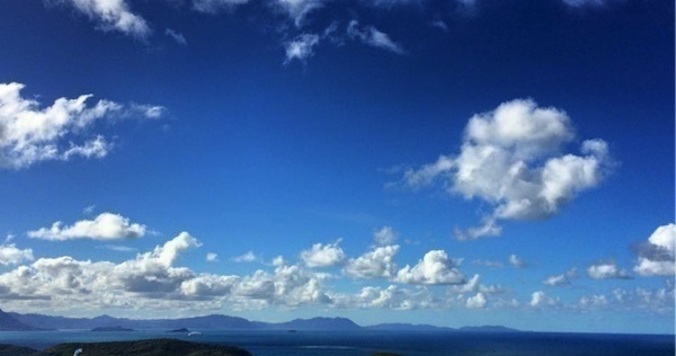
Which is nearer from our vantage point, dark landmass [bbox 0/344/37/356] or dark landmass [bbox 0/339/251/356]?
dark landmass [bbox 0/339/251/356]

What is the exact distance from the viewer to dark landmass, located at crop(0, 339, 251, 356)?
575ft

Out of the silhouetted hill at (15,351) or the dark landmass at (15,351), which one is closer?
the silhouetted hill at (15,351)

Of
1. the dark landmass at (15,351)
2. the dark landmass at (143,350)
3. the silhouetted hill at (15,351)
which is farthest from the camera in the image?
the dark landmass at (15,351)

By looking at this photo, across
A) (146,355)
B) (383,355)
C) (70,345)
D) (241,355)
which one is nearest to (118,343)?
(70,345)

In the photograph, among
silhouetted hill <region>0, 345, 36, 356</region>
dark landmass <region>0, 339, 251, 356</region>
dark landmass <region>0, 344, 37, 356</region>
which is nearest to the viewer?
dark landmass <region>0, 339, 251, 356</region>

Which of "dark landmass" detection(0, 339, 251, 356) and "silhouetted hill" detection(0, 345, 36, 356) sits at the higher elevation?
"dark landmass" detection(0, 339, 251, 356)

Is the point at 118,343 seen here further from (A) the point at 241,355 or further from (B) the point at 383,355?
(B) the point at 383,355

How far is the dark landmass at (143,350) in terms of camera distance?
175375mm

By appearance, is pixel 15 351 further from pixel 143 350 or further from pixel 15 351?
pixel 143 350

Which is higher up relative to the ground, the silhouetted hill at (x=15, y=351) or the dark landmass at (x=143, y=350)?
the dark landmass at (x=143, y=350)

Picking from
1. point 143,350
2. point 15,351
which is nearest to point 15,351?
point 15,351

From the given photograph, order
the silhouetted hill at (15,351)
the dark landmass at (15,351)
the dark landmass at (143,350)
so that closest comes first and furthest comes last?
the dark landmass at (143,350), the silhouetted hill at (15,351), the dark landmass at (15,351)

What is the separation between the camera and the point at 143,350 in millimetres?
179500

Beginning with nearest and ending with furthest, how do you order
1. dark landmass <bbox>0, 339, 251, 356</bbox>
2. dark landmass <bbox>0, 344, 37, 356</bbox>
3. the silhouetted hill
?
dark landmass <bbox>0, 339, 251, 356</bbox>
the silhouetted hill
dark landmass <bbox>0, 344, 37, 356</bbox>
